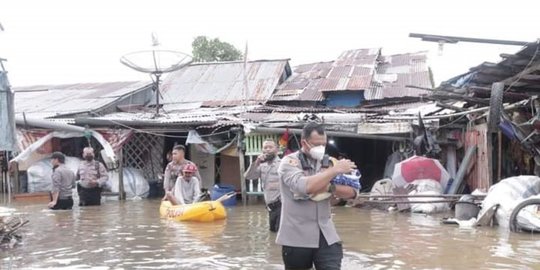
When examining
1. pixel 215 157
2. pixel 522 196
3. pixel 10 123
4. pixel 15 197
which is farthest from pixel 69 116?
pixel 522 196

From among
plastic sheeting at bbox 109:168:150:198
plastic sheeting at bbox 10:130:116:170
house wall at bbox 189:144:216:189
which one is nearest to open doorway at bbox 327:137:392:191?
house wall at bbox 189:144:216:189

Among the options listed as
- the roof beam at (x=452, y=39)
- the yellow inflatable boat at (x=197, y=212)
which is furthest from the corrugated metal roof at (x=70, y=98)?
the roof beam at (x=452, y=39)

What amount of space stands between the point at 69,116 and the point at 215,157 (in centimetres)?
442

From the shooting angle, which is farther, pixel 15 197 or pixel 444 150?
pixel 15 197

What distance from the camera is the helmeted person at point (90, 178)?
1322 cm

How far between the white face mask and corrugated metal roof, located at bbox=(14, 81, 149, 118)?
14.7m

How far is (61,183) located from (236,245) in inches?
202

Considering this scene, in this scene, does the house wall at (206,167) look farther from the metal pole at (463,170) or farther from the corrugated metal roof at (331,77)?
the metal pole at (463,170)

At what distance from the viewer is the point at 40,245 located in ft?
27.9

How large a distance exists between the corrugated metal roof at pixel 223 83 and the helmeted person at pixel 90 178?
6.26 meters

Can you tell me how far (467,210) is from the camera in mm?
10531

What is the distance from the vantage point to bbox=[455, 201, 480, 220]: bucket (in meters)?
10.5

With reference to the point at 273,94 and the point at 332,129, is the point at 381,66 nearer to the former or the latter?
the point at 273,94

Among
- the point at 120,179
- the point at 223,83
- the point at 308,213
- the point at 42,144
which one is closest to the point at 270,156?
the point at 308,213
